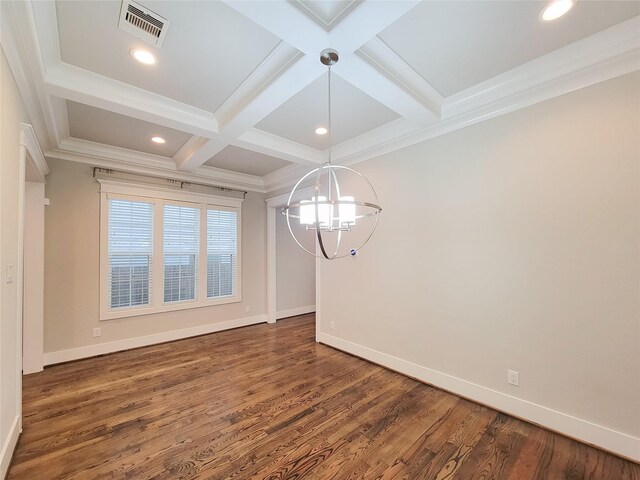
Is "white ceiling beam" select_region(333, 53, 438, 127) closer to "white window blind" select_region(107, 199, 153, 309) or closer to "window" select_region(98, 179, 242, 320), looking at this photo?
"window" select_region(98, 179, 242, 320)

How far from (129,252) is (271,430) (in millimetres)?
3279

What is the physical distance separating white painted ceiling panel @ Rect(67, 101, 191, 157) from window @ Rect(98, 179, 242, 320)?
0.64 m

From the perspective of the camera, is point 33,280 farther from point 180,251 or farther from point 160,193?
point 160,193

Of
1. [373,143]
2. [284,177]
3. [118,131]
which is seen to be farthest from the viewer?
[284,177]

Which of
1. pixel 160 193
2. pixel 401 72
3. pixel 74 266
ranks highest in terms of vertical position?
pixel 401 72

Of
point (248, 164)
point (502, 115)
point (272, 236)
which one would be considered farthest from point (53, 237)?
point (502, 115)

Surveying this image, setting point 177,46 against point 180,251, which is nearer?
point 177,46

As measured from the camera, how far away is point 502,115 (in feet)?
8.13

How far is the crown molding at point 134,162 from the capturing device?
354cm

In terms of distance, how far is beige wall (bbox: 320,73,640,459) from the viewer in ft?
6.33

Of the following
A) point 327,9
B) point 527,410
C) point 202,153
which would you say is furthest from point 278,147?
point 527,410

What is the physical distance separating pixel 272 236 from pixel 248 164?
154 cm

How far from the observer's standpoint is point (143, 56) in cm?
203

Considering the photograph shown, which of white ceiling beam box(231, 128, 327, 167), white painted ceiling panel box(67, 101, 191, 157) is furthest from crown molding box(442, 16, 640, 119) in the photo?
white painted ceiling panel box(67, 101, 191, 157)
